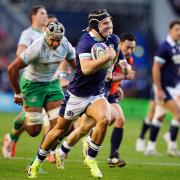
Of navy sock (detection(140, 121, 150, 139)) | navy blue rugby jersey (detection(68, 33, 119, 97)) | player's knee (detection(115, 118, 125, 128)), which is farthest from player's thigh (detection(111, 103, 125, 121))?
navy sock (detection(140, 121, 150, 139))

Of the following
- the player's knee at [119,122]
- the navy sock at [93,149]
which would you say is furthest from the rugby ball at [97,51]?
the player's knee at [119,122]

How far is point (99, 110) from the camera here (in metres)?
11.8

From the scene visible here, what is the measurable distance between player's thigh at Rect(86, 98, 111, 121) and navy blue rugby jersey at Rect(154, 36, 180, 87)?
541 cm

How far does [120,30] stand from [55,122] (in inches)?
1083

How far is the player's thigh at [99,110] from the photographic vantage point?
11690 millimetres

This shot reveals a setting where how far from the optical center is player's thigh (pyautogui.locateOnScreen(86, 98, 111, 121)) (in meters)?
11.7

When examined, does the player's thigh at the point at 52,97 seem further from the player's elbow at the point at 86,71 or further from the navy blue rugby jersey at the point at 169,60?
the navy blue rugby jersey at the point at 169,60

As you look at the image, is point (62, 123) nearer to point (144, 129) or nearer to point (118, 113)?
point (118, 113)

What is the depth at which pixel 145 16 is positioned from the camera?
39.4 meters

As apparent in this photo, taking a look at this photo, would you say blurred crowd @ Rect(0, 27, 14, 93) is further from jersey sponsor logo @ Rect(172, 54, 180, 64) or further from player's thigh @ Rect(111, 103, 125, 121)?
player's thigh @ Rect(111, 103, 125, 121)

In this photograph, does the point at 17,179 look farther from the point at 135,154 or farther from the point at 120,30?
the point at 120,30

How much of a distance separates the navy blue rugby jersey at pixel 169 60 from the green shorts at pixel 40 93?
4150mm

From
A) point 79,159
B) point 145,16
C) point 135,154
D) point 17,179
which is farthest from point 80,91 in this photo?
point 145,16

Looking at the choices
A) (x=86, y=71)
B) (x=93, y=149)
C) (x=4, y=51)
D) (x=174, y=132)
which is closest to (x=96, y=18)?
(x=86, y=71)
